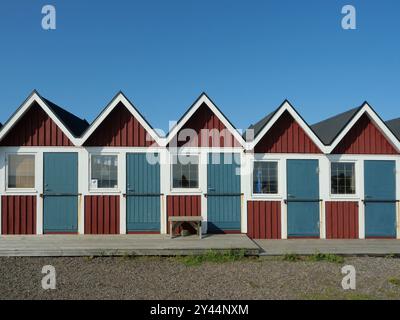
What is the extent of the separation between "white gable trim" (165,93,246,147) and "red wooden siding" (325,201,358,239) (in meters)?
3.69

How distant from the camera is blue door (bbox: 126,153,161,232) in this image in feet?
33.5

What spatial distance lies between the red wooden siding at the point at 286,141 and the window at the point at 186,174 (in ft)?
7.13

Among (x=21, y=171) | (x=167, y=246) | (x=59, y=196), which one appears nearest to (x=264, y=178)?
(x=167, y=246)

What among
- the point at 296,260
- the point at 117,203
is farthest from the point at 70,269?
the point at 296,260

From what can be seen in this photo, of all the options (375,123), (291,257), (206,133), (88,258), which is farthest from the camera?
(375,123)

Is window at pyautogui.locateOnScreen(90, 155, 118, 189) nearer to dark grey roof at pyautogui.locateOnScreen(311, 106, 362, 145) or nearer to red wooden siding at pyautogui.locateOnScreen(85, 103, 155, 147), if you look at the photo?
red wooden siding at pyautogui.locateOnScreen(85, 103, 155, 147)

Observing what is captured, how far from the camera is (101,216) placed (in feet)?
33.3

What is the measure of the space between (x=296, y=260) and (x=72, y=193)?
697 cm

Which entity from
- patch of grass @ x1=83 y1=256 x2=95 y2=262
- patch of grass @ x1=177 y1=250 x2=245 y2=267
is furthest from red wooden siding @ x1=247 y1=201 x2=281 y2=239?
patch of grass @ x1=83 y1=256 x2=95 y2=262

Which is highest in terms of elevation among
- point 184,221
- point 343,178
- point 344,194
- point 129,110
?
point 129,110

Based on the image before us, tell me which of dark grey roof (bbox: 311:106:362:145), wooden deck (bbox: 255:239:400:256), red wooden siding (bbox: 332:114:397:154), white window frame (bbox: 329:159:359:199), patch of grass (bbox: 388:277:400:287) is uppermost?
dark grey roof (bbox: 311:106:362:145)

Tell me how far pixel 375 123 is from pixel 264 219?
4.97m

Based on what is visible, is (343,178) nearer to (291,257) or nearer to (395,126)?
(291,257)
